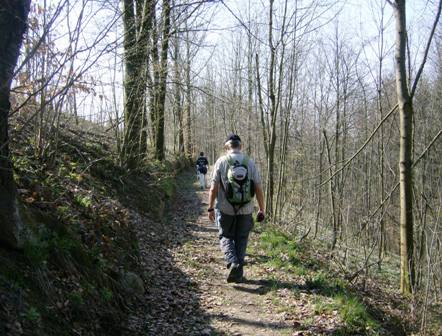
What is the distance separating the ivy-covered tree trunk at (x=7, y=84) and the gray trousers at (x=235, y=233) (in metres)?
3.13

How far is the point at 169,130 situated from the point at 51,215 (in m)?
29.3

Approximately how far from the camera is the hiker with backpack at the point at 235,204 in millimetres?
5766

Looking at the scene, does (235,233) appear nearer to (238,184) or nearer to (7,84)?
(238,184)

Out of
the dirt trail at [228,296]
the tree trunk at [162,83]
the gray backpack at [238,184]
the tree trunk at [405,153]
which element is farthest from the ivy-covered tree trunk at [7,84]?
the tree trunk at [405,153]

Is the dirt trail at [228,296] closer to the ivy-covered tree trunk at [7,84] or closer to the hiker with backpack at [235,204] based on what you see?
the hiker with backpack at [235,204]

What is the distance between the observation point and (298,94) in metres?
21.7

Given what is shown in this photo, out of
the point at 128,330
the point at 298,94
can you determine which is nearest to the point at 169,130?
the point at 298,94

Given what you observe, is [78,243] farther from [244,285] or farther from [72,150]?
[72,150]

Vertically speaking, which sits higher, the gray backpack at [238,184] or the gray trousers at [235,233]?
the gray backpack at [238,184]

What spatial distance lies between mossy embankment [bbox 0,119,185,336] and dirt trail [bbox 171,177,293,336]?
1048 mm

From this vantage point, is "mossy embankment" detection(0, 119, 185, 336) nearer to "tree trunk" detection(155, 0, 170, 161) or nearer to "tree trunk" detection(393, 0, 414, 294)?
"tree trunk" detection(155, 0, 170, 161)

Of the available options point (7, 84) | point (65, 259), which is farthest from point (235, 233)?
point (7, 84)

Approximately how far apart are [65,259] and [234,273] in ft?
8.63

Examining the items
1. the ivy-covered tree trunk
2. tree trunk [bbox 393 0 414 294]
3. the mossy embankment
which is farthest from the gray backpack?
the ivy-covered tree trunk
